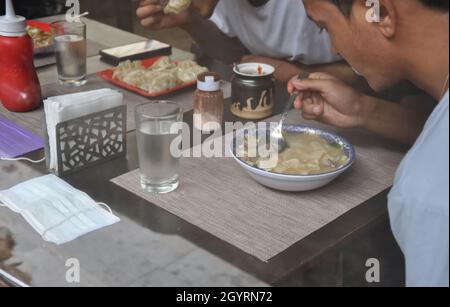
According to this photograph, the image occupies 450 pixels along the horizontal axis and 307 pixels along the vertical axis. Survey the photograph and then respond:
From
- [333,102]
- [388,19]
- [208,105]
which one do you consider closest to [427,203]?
[388,19]

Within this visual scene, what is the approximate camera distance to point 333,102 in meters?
1.55

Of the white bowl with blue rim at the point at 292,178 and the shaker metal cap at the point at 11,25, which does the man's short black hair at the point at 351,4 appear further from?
the shaker metal cap at the point at 11,25

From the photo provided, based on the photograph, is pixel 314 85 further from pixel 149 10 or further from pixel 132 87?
pixel 149 10

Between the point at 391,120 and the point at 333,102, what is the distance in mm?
158

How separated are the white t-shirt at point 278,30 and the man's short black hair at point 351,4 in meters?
0.83

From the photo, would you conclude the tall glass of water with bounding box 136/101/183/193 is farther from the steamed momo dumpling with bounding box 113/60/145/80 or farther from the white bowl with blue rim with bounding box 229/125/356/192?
the steamed momo dumpling with bounding box 113/60/145/80

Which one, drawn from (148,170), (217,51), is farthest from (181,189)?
(217,51)

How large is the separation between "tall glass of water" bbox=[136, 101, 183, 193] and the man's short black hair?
0.46 meters

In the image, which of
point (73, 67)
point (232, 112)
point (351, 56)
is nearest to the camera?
point (351, 56)

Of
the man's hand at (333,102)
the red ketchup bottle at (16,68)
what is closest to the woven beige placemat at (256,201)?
the man's hand at (333,102)

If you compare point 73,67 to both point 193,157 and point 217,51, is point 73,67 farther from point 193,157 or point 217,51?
point 217,51
